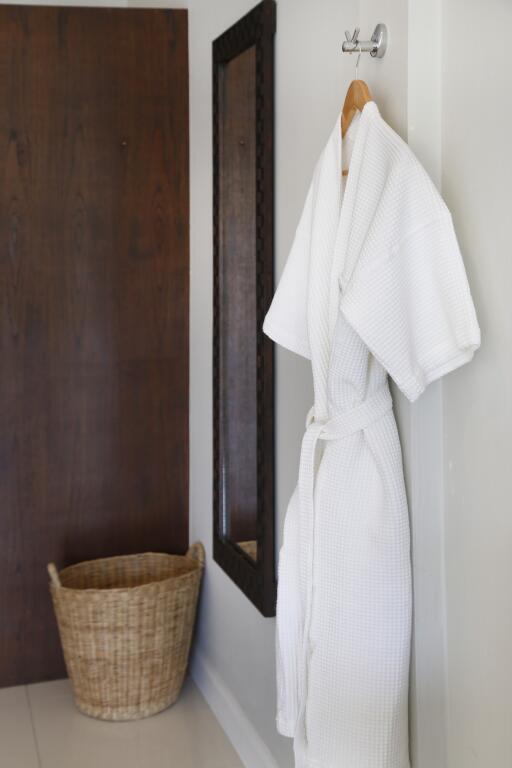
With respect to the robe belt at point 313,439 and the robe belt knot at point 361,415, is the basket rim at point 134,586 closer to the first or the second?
the robe belt at point 313,439

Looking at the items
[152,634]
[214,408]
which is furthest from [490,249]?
[152,634]

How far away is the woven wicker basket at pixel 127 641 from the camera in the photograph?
2365 mm

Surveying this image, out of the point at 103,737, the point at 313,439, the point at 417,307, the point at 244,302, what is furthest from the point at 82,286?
the point at 417,307

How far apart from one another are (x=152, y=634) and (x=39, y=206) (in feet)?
4.17

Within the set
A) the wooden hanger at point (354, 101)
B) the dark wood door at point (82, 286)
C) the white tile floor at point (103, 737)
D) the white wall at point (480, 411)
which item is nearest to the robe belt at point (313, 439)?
the white wall at point (480, 411)

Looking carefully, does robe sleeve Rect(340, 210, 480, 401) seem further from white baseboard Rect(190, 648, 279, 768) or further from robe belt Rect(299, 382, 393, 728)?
white baseboard Rect(190, 648, 279, 768)

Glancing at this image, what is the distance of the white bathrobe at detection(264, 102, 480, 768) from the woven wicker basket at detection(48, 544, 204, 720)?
3.13ft

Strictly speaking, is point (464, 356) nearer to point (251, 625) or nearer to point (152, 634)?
point (251, 625)

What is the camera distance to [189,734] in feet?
7.71

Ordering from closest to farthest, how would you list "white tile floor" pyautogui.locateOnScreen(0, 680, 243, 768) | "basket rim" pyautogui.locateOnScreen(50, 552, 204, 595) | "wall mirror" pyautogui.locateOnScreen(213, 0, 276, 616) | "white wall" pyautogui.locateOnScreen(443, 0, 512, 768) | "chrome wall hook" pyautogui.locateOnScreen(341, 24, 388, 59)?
"white wall" pyautogui.locateOnScreen(443, 0, 512, 768), "chrome wall hook" pyautogui.locateOnScreen(341, 24, 388, 59), "wall mirror" pyautogui.locateOnScreen(213, 0, 276, 616), "white tile floor" pyautogui.locateOnScreen(0, 680, 243, 768), "basket rim" pyautogui.locateOnScreen(50, 552, 204, 595)

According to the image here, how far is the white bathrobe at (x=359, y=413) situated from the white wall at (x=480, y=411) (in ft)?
0.15

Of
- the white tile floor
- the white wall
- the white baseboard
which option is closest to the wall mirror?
the white baseboard

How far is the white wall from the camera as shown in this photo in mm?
1157

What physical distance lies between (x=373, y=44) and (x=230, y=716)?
1700 mm
